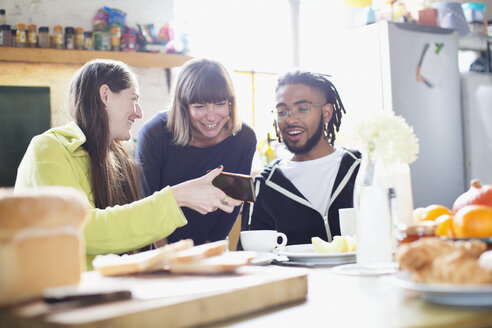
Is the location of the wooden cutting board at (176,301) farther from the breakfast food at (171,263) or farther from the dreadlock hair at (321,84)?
the dreadlock hair at (321,84)

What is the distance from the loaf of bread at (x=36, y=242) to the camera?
709 mm

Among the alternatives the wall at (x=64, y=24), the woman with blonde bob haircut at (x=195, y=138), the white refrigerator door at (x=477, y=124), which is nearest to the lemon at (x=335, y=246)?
the woman with blonde bob haircut at (x=195, y=138)

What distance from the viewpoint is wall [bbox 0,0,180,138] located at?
3.59 metres

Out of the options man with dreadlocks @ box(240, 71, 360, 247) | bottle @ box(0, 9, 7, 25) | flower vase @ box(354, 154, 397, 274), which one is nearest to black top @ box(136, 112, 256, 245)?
man with dreadlocks @ box(240, 71, 360, 247)

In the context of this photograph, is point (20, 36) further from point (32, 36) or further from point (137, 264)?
point (137, 264)

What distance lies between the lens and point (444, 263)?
0.78 meters

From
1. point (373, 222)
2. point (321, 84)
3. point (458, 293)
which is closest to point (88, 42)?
point (321, 84)

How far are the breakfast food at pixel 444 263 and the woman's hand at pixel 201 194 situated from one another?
0.65m

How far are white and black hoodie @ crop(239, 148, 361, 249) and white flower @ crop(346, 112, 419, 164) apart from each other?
2.26 feet

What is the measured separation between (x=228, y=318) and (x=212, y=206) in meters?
0.67

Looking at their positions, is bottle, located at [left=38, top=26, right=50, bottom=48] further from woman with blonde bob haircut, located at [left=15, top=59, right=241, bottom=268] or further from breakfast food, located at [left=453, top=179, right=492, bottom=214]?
breakfast food, located at [left=453, top=179, right=492, bottom=214]

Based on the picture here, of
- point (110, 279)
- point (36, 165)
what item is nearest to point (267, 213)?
point (36, 165)

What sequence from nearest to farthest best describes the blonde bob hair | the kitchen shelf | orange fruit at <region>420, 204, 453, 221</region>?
orange fruit at <region>420, 204, 453, 221</region> → the blonde bob hair → the kitchen shelf

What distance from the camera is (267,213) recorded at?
191 cm
